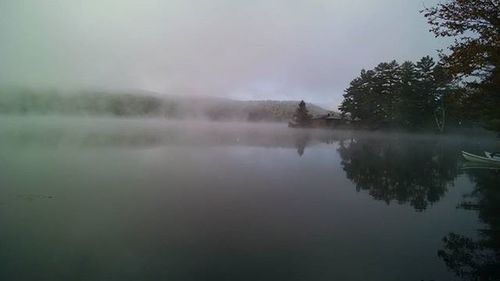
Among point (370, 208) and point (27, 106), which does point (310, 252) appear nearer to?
point (370, 208)

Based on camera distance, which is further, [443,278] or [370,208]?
[370,208]

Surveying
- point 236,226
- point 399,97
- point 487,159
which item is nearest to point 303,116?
point 399,97

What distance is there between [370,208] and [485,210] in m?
3.84

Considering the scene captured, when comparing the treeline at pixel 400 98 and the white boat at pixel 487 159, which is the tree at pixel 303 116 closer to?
the treeline at pixel 400 98

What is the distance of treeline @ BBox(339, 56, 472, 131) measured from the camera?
175 feet

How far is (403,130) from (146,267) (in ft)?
206

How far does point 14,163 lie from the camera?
15820 mm

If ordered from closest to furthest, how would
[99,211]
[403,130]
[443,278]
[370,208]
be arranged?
[443,278]
[99,211]
[370,208]
[403,130]

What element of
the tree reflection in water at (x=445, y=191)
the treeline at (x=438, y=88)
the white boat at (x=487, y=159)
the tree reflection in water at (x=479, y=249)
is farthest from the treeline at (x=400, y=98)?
the tree reflection in water at (x=479, y=249)

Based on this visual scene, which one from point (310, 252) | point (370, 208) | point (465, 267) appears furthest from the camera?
point (370, 208)

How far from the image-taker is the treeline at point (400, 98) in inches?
2101

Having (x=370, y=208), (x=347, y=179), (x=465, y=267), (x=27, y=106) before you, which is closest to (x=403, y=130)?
(x=347, y=179)

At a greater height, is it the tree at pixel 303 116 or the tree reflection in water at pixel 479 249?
the tree at pixel 303 116

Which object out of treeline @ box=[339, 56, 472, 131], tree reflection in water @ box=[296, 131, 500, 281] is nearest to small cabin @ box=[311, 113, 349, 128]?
treeline @ box=[339, 56, 472, 131]
